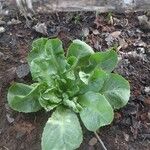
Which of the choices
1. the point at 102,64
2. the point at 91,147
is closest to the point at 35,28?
the point at 102,64

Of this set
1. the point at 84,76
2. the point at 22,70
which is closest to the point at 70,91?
the point at 84,76

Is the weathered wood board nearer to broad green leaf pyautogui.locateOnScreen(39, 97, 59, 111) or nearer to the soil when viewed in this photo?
the soil

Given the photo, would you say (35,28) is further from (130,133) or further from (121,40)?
(130,133)

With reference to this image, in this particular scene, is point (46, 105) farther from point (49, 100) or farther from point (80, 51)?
point (80, 51)

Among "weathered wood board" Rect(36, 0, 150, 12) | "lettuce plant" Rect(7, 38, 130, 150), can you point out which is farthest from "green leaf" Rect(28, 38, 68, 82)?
"weathered wood board" Rect(36, 0, 150, 12)

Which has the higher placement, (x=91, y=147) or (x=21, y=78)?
(x=21, y=78)
